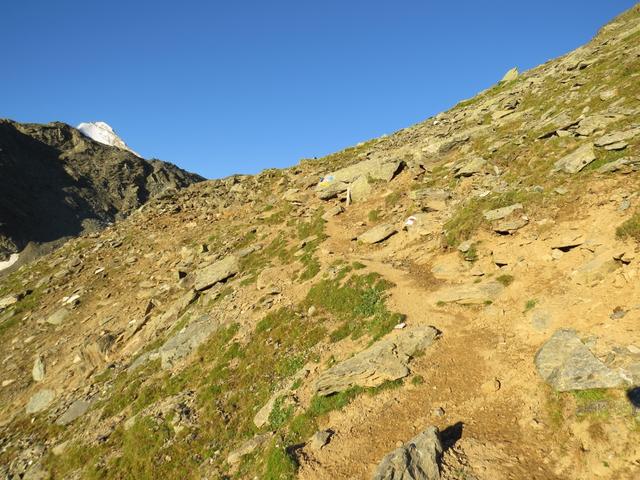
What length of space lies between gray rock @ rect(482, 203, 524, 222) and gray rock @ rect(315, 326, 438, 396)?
30.8ft

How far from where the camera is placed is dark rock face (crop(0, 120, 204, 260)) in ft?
444

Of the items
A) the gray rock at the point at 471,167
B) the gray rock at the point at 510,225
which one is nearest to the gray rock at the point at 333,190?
the gray rock at the point at 471,167

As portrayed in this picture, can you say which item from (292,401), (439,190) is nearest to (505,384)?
(292,401)

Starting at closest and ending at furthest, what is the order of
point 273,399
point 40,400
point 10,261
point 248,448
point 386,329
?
point 248,448
point 273,399
point 386,329
point 40,400
point 10,261

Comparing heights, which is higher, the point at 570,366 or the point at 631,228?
the point at 631,228

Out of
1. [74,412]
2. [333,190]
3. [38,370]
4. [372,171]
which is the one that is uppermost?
[372,171]

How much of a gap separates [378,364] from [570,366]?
713 cm

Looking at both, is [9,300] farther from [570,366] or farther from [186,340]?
[570,366]

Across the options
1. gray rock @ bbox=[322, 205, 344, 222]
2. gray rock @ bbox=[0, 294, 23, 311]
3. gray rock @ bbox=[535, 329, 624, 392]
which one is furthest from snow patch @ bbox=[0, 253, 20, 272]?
gray rock @ bbox=[535, 329, 624, 392]

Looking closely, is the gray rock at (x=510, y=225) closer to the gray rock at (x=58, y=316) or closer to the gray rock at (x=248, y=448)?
the gray rock at (x=248, y=448)

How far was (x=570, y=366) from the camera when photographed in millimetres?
12875

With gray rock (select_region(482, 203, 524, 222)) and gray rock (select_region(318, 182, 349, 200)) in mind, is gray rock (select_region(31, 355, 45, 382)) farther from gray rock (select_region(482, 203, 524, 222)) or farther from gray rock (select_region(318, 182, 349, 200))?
gray rock (select_region(482, 203, 524, 222))

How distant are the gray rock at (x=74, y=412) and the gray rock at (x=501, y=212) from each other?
90.1 ft

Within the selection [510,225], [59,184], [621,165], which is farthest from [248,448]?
[59,184]
